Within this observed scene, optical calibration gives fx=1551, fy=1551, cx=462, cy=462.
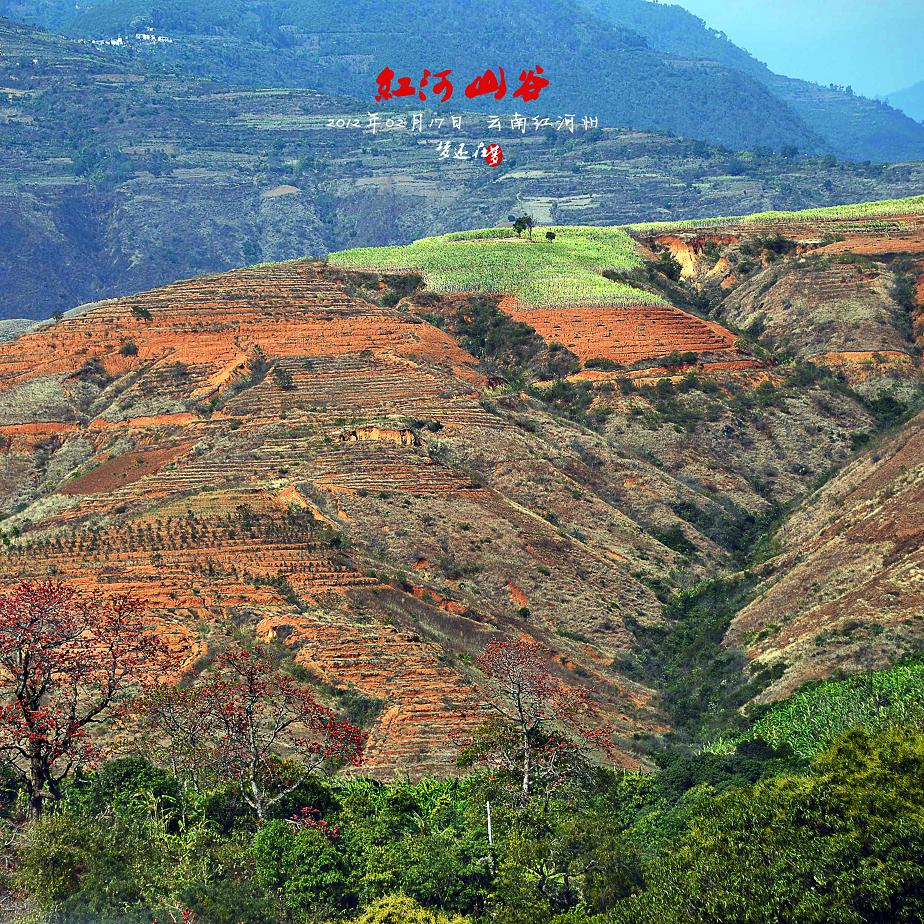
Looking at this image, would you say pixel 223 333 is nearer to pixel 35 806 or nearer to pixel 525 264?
pixel 525 264

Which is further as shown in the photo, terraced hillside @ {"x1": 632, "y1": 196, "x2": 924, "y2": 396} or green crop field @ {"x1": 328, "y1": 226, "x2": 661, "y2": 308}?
green crop field @ {"x1": 328, "y1": 226, "x2": 661, "y2": 308}

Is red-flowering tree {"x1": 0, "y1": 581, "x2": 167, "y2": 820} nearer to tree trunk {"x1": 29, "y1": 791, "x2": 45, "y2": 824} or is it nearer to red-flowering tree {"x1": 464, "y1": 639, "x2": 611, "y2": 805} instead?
tree trunk {"x1": 29, "y1": 791, "x2": 45, "y2": 824}

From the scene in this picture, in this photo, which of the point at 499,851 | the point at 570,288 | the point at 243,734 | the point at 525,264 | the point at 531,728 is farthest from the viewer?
the point at 525,264

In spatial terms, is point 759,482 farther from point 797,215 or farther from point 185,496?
point 797,215

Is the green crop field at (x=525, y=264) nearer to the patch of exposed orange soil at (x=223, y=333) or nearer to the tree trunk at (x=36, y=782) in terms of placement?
the patch of exposed orange soil at (x=223, y=333)

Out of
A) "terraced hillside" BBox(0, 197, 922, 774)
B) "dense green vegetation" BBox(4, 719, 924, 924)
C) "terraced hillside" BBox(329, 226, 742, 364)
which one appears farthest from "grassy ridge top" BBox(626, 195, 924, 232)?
"dense green vegetation" BBox(4, 719, 924, 924)

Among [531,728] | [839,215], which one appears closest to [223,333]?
[531,728]

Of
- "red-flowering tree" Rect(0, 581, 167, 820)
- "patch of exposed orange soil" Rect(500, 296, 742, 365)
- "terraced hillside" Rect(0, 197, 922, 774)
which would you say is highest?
"red-flowering tree" Rect(0, 581, 167, 820)

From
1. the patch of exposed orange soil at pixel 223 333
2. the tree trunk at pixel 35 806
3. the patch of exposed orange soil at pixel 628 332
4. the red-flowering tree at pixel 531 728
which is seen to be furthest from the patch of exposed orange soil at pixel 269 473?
the tree trunk at pixel 35 806
